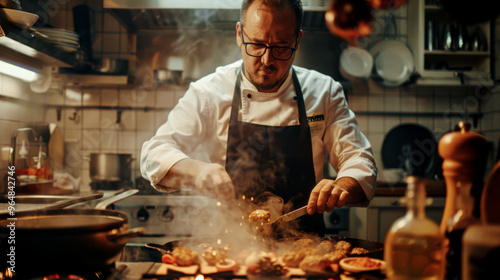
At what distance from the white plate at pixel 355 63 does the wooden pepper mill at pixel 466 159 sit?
2864 mm

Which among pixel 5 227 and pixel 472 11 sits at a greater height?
pixel 472 11

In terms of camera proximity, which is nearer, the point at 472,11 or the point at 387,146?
the point at 472,11

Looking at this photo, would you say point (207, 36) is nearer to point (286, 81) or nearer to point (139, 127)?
point (139, 127)

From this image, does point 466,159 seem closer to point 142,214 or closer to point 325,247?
point 325,247

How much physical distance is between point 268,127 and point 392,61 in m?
2.31

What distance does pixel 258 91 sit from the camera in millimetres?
2021

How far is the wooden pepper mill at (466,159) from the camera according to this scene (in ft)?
2.52

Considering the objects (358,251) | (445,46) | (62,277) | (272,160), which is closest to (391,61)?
(445,46)

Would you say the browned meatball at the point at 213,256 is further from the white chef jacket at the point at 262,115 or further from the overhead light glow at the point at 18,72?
the overhead light glow at the point at 18,72

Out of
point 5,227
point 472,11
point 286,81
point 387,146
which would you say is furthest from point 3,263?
point 387,146

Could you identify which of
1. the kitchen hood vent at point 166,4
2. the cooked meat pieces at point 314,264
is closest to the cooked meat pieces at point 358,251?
the cooked meat pieces at point 314,264

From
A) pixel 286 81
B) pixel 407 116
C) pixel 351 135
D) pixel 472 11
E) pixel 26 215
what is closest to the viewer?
pixel 472 11

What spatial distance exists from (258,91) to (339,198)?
2.65ft

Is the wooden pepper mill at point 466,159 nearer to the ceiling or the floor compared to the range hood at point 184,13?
nearer to the floor
